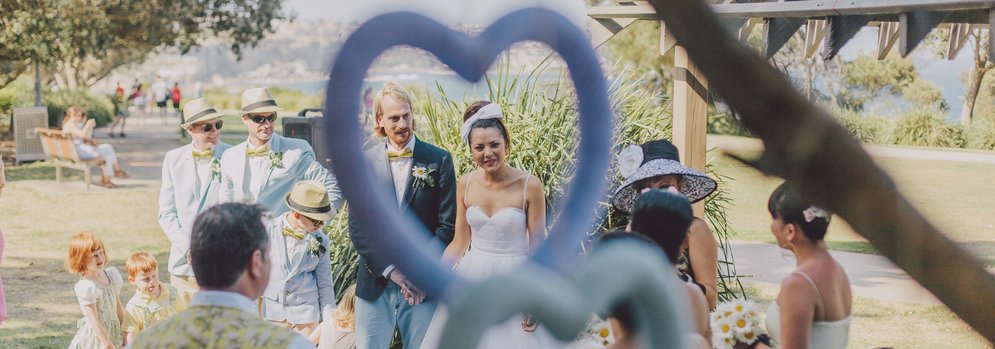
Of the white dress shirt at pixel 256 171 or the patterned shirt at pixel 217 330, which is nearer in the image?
the patterned shirt at pixel 217 330

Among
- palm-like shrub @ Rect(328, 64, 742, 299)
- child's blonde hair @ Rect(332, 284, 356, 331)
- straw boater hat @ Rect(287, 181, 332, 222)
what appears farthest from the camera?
palm-like shrub @ Rect(328, 64, 742, 299)

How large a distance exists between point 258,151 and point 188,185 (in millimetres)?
498

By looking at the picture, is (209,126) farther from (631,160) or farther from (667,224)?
(667,224)

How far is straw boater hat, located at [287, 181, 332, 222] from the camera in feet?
17.8

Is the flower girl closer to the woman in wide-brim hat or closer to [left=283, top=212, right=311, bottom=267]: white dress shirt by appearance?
[left=283, top=212, right=311, bottom=267]: white dress shirt

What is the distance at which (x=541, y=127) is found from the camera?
24.3ft

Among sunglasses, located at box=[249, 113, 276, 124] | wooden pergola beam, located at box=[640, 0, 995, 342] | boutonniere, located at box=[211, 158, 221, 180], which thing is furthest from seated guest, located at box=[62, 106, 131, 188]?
wooden pergola beam, located at box=[640, 0, 995, 342]

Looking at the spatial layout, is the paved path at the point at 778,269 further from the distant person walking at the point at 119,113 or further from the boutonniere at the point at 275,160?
the distant person walking at the point at 119,113

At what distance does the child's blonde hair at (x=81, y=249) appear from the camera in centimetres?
578

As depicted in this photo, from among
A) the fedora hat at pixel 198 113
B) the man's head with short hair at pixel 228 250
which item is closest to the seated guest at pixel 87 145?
the fedora hat at pixel 198 113

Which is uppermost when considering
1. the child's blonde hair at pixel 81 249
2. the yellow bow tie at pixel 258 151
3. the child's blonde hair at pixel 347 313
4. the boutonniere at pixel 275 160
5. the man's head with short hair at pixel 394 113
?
the man's head with short hair at pixel 394 113

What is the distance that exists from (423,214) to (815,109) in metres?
4.42

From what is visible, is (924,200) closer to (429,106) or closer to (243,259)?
(243,259)

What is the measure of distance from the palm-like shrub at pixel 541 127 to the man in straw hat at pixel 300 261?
1.18 metres
